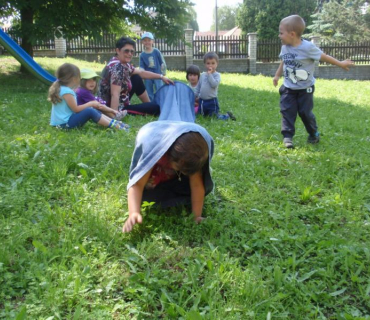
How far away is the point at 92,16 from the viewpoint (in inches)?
395

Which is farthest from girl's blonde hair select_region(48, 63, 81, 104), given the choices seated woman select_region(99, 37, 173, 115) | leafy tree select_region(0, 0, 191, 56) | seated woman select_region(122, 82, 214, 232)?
leafy tree select_region(0, 0, 191, 56)

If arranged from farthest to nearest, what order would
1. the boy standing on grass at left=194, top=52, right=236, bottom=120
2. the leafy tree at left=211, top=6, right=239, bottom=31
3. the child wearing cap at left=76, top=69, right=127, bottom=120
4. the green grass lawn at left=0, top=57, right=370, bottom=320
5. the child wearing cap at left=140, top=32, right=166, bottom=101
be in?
the leafy tree at left=211, top=6, right=239, bottom=31
the child wearing cap at left=140, top=32, right=166, bottom=101
the boy standing on grass at left=194, top=52, right=236, bottom=120
the child wearing cap at left=76, top=69, right=127, bottom=120
the green grass lawn at left=0, top=57, right=370, bottom=320

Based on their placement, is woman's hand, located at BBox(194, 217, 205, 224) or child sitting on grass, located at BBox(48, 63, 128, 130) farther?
child sitting on grass, located at BBox(48, 63, 128, 130)

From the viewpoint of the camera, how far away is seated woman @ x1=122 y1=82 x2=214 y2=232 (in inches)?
97.8

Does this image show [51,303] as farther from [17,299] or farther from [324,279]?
[324,279]

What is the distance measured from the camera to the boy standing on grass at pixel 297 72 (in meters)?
4.95

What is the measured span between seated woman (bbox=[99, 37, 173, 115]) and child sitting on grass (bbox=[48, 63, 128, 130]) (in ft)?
3.25

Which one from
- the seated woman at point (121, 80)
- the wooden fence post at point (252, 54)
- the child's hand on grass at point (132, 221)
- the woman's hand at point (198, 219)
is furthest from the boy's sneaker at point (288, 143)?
the wooden fence post at point (252, 54)

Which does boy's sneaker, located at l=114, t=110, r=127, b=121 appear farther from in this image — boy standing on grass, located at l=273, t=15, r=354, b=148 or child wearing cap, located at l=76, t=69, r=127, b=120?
boy standing on grass, located at l=273, t=15, r=354, b=148

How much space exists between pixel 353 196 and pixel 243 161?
1228 mm

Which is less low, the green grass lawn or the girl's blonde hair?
the girl's blonde hair

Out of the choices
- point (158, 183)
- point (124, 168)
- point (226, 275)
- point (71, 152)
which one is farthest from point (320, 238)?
point (71, 152)

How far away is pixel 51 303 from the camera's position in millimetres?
2014

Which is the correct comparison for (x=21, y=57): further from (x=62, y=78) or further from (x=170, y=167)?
(x=170, y=167)
